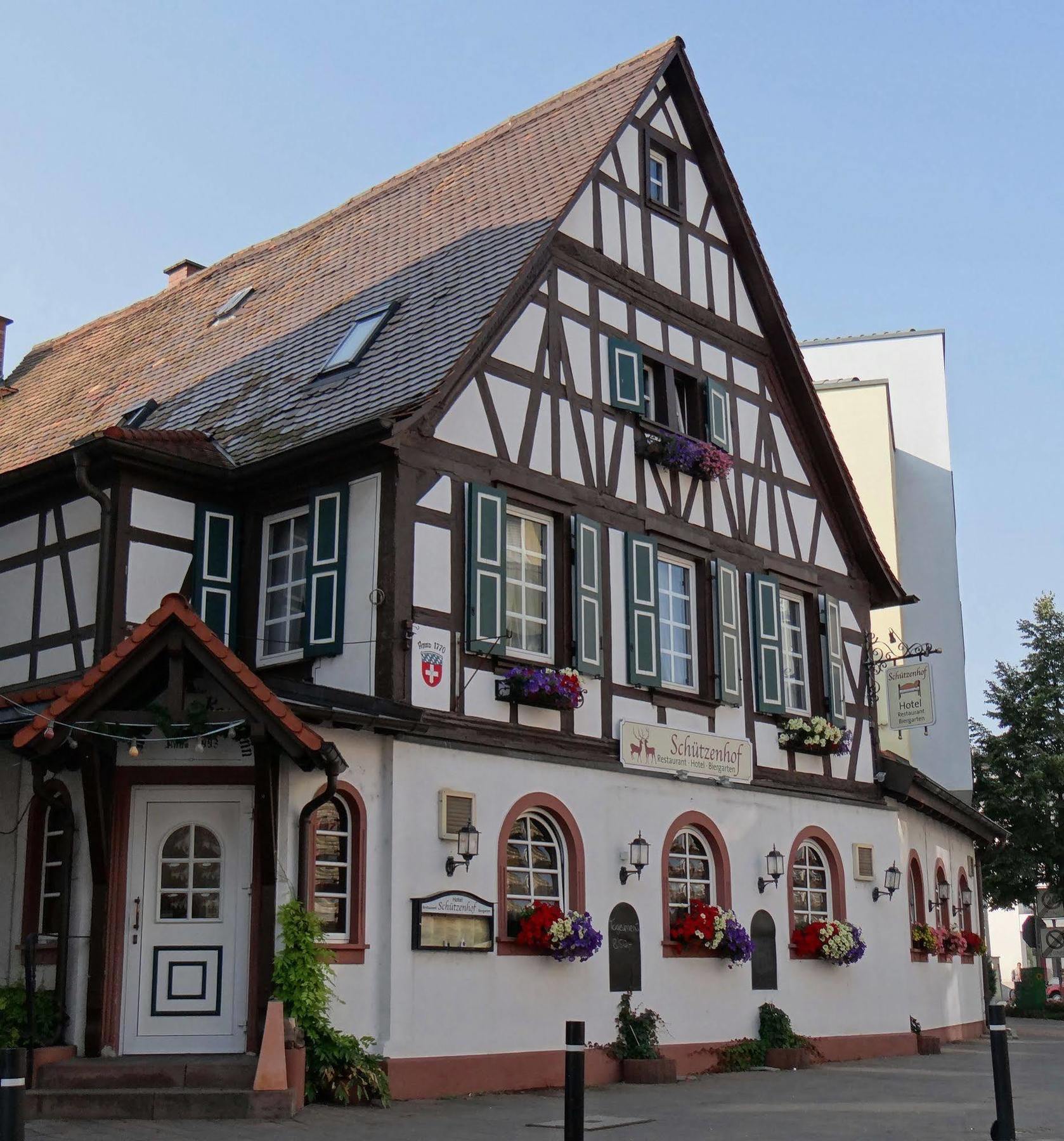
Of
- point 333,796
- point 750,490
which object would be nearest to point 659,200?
point 750,490

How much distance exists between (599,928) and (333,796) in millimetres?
3805

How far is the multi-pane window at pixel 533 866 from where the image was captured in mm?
15289

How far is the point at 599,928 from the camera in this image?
15922 millimetres

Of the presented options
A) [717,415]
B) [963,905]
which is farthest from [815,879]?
[963,905]

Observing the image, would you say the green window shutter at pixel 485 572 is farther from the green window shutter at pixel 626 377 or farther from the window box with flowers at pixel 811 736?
the window box with flowers at pixel 811 736

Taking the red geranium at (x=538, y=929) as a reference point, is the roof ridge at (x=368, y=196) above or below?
above

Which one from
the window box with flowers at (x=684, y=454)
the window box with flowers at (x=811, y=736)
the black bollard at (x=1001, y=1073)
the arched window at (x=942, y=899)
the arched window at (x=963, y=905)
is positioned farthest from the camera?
the arched window at (x=963, y=905)

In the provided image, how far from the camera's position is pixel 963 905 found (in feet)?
82.8

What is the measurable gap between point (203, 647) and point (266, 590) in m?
3.67

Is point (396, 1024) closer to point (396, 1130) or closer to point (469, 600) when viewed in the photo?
point (396, 1130)

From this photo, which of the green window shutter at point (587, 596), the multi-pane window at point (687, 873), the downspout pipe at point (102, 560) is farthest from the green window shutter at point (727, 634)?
the downspout pipe at point (102, 560)

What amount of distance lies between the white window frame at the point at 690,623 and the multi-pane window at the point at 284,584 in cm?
420

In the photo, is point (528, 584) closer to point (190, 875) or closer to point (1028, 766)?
point (190, 875)

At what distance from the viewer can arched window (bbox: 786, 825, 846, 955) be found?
62.7ft
